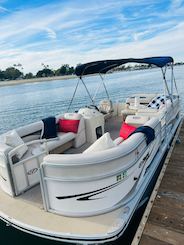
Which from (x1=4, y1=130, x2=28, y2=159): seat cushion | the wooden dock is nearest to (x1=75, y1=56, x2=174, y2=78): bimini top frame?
the wooden dock

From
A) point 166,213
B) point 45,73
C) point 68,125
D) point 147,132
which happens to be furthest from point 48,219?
point 45,73

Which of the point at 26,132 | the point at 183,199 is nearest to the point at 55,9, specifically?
the point at 26,132

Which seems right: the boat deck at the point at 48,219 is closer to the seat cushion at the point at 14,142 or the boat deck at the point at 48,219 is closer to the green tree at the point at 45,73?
the seat cushion at the point at 14,142

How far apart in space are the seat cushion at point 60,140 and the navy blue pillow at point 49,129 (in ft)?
0.46

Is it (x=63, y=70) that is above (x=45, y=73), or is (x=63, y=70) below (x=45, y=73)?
above

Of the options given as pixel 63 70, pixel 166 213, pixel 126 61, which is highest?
pixel 63 70

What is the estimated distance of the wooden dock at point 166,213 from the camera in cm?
241

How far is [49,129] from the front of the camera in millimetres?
4453

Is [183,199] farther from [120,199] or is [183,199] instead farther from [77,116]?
[77,116]

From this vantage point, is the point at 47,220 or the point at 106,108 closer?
the point at 47,220

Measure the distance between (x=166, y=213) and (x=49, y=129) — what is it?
2.64m

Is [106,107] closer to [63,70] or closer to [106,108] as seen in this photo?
[106,108]

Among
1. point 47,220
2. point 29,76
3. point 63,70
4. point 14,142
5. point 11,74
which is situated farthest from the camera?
point 29,76

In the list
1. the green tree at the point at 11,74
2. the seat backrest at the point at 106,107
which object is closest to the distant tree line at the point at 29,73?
the green tree at the point at 11,74
